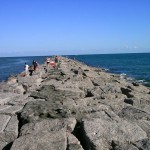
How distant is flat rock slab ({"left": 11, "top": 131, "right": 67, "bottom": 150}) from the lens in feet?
14.6

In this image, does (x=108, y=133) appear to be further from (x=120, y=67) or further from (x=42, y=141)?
(x=120, y=67)

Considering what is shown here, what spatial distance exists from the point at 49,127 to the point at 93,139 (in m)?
0.96

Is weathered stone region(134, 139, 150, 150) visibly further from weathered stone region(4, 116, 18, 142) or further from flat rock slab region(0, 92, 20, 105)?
flat rock slab region(0, 92, 20, 105)

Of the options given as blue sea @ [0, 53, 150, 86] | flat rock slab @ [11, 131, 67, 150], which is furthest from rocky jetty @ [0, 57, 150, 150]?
blue sea @ [0, 53, 150, 86]

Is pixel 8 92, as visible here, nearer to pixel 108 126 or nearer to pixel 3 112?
pixel 3 112

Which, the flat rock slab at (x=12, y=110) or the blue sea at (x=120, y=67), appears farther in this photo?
the blue sea at (x=120, y=67)

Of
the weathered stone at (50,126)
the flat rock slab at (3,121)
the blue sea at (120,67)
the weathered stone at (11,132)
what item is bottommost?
the blue sea at (120,67)

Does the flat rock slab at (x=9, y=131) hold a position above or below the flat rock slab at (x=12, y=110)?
below

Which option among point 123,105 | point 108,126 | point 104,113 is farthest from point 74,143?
point 123,105

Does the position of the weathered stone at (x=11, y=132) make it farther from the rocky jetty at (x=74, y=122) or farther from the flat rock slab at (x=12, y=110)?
the flat rock slab at (x=12, y=110)

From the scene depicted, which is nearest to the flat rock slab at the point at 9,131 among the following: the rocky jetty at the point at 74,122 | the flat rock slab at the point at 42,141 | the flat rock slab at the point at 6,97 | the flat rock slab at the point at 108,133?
the rocky jetty at the point at 74,122

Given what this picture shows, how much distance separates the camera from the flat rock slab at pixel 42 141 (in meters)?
4.44

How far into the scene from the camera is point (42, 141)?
15.0ft

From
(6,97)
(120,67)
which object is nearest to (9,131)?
(6,97)
